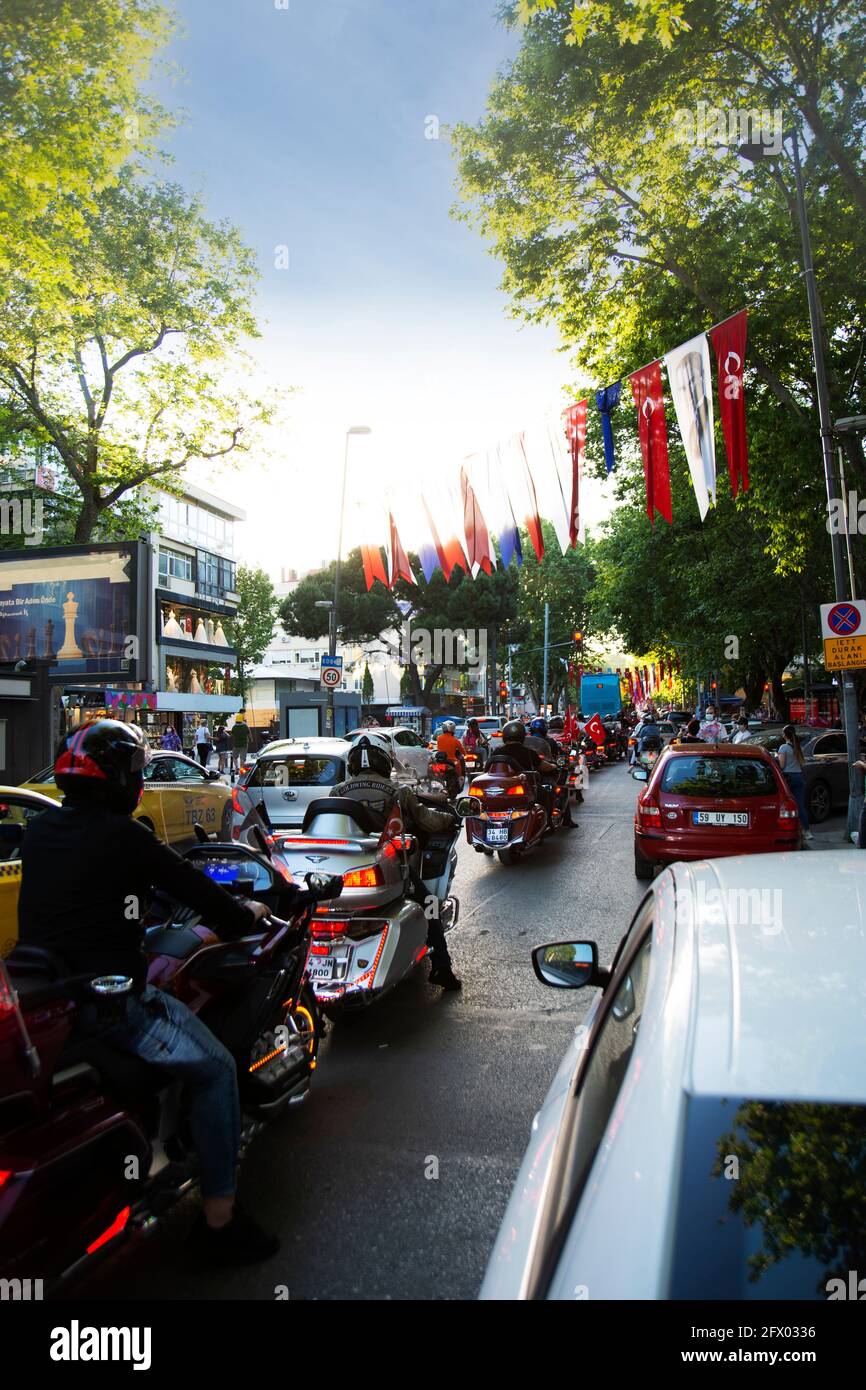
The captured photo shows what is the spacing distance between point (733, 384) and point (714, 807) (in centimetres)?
577

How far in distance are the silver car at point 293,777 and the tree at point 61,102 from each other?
7.57m

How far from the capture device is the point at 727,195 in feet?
49.4

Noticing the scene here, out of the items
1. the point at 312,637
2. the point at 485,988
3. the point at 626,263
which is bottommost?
the point at 485,988

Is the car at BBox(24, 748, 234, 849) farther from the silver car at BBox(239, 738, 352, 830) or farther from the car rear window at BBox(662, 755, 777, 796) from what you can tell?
the car rear window at BBox(662, 755, 777, 796)

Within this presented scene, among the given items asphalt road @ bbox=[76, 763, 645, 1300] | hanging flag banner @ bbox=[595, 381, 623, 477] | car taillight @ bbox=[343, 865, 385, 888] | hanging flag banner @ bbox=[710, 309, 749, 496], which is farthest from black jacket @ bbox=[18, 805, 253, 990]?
hanging flag banner @ bbox=[595, 381, 623, 477]

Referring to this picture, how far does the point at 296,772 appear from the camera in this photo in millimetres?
11250

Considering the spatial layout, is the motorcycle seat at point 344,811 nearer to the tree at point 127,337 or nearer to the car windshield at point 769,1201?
the car windshield at point 769,1201

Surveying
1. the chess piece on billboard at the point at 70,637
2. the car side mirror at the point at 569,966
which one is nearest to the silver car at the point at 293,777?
the chess piece on billboard at the point at 70,637

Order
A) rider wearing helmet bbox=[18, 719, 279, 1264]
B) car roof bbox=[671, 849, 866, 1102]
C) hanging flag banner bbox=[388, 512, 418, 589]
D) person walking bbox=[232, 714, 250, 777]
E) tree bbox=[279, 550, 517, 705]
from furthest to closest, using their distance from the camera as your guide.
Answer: tree bbox=[279, 550, 517, 705]
person walking bbox=[232, 714, 250, 777]
hanging flag banner bbox=[388, 512, 418, 589]
rider wearing helmet bbox=[18, 719, 279, 1264]
car roof bbox=[671, 849, 866, 1102]

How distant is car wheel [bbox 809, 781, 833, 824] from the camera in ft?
53.9

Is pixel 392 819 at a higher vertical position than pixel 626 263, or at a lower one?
lower
